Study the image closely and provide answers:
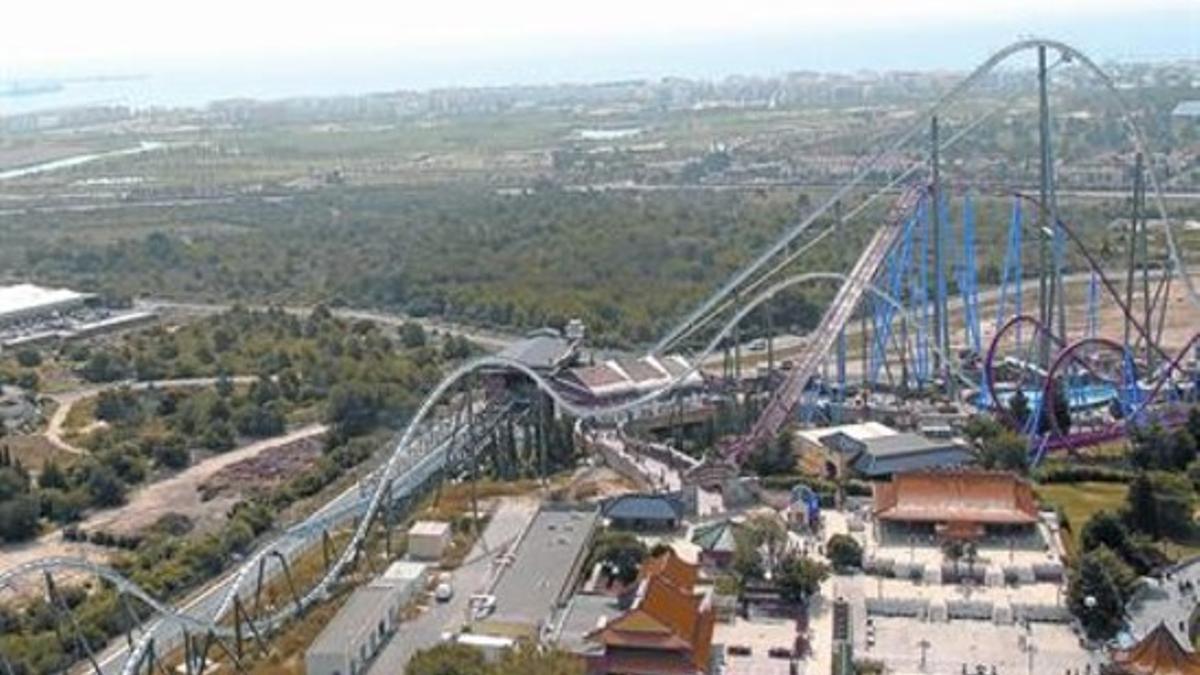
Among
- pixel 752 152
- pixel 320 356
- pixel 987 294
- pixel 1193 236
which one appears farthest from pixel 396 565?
pixel 752 152

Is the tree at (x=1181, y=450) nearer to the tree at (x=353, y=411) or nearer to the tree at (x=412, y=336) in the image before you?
the tree at (x=353, y=411)

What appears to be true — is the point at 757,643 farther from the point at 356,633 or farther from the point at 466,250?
the point at 466,250

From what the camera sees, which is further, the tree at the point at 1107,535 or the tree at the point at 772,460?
the tree at the point at 772,460

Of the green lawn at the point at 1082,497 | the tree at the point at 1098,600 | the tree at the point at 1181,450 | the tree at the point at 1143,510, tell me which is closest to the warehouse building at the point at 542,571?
the tree at the point at 1098,600

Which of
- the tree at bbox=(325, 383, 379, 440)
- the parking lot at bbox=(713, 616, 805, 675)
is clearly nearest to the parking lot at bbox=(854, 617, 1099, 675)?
the parking lot at bbox=(713, 616, 805, 675)

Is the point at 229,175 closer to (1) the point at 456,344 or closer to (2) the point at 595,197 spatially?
(2) the point at 595,197

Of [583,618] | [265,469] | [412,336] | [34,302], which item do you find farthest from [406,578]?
[34,302]

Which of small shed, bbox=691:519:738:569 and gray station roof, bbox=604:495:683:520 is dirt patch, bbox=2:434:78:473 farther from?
small shed, bbox=691:519:738:569
